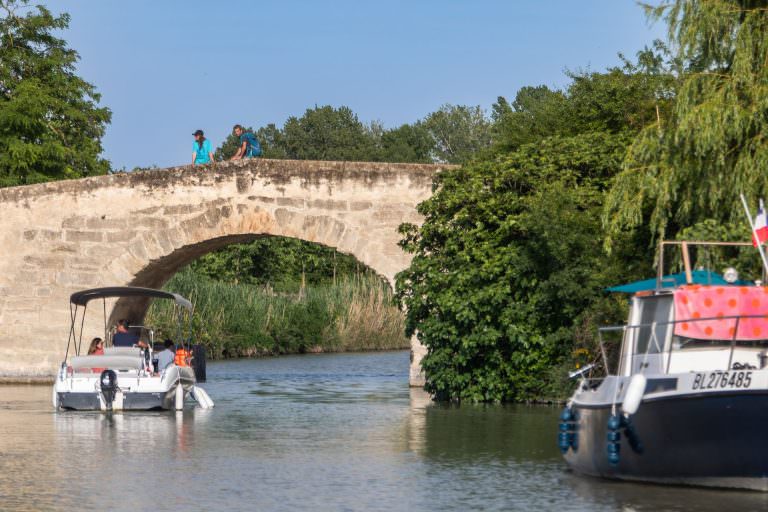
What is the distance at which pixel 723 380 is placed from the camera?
11.2 metres

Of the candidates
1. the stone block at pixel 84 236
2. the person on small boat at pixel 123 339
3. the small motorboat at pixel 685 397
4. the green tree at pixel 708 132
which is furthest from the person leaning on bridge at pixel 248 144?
the small motorboat at pixel 685 397

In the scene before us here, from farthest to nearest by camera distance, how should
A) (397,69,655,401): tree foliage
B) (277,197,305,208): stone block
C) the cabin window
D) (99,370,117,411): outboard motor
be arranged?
(277,197,305,208): stone block, (99,370,117,411): outboard motor, (397,69,655,401): tree foliage, the cabin window

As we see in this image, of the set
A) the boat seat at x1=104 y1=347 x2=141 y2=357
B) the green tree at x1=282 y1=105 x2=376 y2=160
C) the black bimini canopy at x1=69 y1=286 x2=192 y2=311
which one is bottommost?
the boat seat at x1=104 y1=347 x2=141 y2=357

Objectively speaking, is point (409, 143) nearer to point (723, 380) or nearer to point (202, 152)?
point (202, 152)

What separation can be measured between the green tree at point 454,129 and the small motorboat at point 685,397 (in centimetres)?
6848

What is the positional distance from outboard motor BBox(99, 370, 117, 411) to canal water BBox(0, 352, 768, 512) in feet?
1.00

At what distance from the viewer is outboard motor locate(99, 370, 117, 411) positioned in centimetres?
2002

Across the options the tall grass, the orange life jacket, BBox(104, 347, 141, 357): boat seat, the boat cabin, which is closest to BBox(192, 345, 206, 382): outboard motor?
the orange life jacket


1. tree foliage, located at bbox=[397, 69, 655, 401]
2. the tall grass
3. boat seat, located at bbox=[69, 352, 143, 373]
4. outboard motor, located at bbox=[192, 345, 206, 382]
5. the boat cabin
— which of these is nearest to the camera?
the boat cabin

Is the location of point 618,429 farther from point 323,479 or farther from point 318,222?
point 318,222

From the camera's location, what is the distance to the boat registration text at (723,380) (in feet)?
36.3

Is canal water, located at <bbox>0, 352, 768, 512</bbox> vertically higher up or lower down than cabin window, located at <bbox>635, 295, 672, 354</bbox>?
lower down

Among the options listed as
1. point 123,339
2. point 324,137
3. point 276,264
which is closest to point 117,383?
point 123,339

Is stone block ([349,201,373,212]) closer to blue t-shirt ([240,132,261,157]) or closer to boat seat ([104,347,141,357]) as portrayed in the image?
blue t-shirt ([240,132,261,157])
